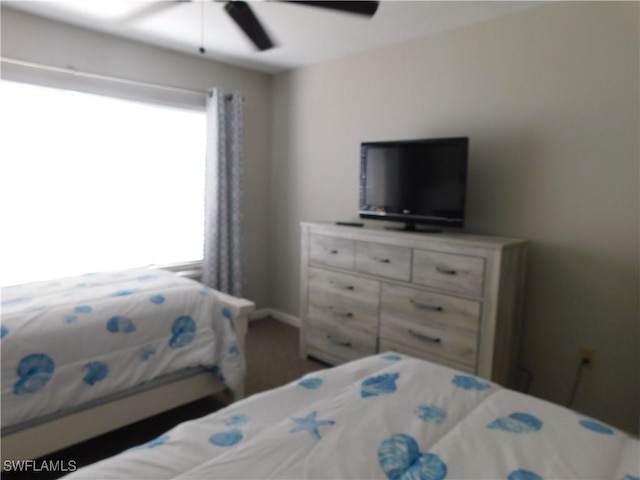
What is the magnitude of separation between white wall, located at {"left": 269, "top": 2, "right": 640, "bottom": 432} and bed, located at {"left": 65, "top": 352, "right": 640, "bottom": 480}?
1.38 meters

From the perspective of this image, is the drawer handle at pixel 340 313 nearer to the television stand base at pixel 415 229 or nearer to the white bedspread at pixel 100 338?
the television stand base at pixel 415 229

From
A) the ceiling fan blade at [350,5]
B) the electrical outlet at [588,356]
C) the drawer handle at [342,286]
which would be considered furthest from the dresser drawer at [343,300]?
the ceiling fan blade at [350,5]

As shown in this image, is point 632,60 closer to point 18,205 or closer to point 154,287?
point 154,287

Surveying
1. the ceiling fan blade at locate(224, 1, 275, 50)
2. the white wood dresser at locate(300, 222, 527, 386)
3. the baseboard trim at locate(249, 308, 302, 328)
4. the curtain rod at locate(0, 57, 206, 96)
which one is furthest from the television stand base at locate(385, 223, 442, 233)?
the curtain rod at locate(0, 57, 206, 96)

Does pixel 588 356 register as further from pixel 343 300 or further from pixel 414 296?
pixel 343 300

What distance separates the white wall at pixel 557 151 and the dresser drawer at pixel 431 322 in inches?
19.8

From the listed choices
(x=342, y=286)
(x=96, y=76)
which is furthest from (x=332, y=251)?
(x=96, y=76)

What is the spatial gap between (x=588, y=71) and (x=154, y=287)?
2.61 metres

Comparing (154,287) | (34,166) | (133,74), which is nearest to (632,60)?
(154,287)

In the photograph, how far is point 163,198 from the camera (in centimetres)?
353

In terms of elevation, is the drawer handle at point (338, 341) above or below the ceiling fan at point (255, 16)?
below

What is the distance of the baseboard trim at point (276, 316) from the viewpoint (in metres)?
4.08

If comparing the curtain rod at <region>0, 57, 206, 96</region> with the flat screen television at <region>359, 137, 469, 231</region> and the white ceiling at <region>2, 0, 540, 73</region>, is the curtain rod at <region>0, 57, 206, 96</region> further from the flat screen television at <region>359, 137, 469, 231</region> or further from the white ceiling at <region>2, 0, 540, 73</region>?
the flat screen television at <region>359, 137, 469, 231</region>

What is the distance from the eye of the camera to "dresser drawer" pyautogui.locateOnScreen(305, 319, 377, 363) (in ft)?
9.32
